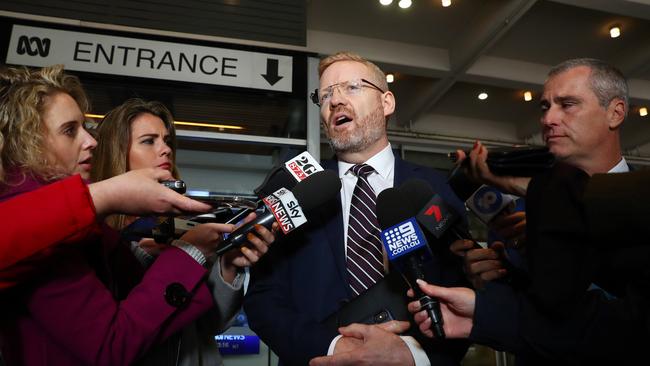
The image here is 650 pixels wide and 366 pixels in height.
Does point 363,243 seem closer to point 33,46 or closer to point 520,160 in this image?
point 520,160

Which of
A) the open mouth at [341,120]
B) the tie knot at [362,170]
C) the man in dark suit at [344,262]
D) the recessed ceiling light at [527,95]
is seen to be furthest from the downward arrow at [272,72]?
the recessed ceiling light at [527,95]

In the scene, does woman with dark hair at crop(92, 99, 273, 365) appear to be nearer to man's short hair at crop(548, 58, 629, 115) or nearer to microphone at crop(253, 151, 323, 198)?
microphone at crop(253, 151, 323, 198)

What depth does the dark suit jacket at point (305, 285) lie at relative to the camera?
1.21m

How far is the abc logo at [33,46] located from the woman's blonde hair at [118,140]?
1.21m

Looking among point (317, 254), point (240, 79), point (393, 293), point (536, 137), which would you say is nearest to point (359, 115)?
point (317, 254)

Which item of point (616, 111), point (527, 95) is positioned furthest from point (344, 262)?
point (527, 95)

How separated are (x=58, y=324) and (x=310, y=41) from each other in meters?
4.95

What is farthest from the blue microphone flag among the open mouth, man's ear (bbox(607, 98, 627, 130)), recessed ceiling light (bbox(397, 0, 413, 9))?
recessed ceiling light (bbox(397, 0, 413, 9))

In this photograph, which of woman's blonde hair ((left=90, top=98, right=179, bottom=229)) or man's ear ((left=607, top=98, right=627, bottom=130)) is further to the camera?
man's ear ((left=607, top=98, right=627, bottom=130))

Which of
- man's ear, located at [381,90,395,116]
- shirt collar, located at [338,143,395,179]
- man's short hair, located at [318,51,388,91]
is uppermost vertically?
man's short hair, located at [318,51,388,91]

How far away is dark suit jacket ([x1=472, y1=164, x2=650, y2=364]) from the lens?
0.91 metres

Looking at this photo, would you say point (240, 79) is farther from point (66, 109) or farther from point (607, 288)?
point (607, 288)

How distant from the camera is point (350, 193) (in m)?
1.59

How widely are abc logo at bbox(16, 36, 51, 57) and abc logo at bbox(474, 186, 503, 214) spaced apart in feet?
9.32
